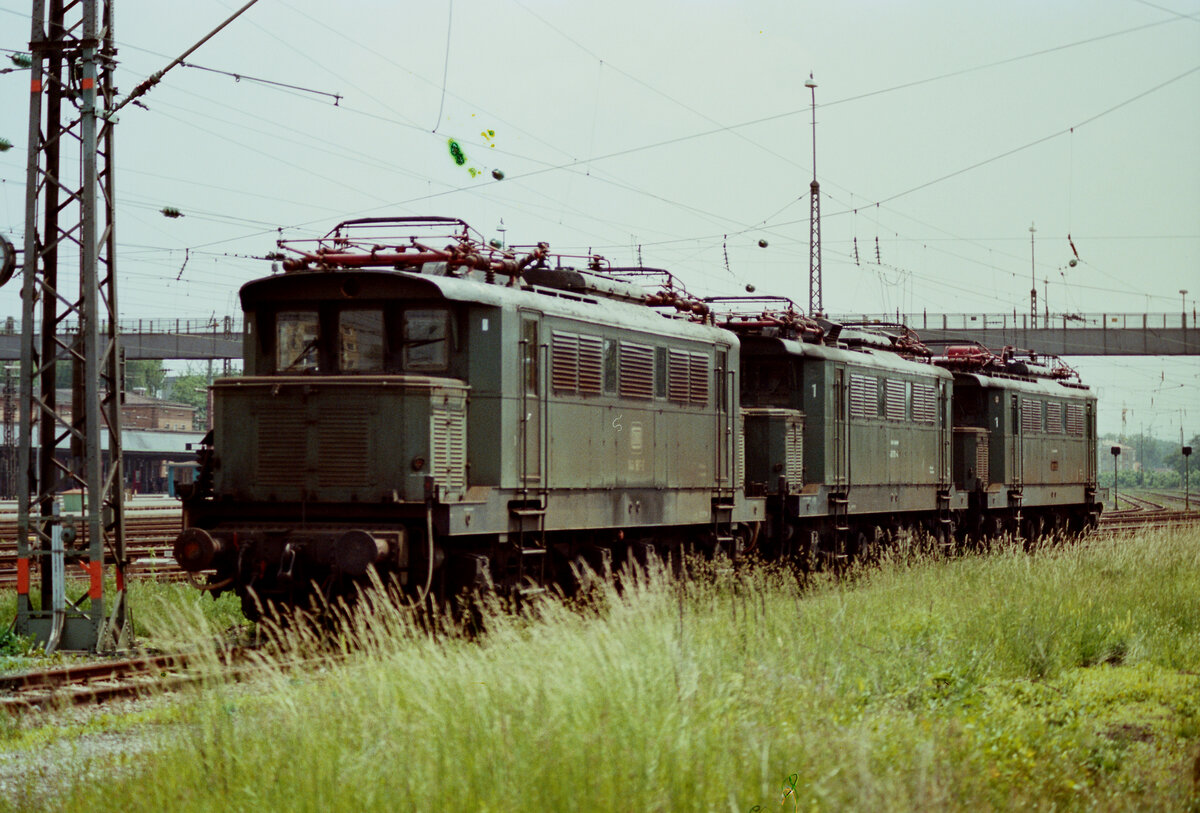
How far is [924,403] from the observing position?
1064 inches

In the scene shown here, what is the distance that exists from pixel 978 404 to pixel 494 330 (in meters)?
17.6

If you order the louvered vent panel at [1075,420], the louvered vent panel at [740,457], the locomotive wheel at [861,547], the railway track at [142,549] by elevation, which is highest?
the louvered vent panel at [1075,420]

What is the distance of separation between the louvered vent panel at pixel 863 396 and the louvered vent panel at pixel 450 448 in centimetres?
1065

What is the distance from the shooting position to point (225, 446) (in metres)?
14.9

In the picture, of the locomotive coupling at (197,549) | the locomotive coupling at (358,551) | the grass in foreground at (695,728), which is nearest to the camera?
the grass in foreground at (695,728)

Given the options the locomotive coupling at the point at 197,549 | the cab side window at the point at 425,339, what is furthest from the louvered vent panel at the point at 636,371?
the locomotive coupling at the point at 197,549

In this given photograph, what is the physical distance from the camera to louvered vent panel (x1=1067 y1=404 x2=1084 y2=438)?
34.4 meters

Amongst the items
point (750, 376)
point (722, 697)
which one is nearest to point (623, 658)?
point (722, 697)

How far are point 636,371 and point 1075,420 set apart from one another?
67.9 ft

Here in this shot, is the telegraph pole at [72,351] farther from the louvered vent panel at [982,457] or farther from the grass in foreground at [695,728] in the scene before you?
the louvered vent panel at [982,457]

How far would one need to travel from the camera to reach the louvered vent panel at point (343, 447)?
14250 mm

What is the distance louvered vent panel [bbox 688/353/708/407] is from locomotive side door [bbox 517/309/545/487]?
12.1 feet

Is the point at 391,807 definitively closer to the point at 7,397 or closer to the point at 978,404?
the point at 978,404

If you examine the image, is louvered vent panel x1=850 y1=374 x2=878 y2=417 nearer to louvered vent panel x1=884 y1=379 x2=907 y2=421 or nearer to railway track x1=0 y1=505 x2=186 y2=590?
louvered vent panel x1=884 y1=379 x2=907 y2=421
